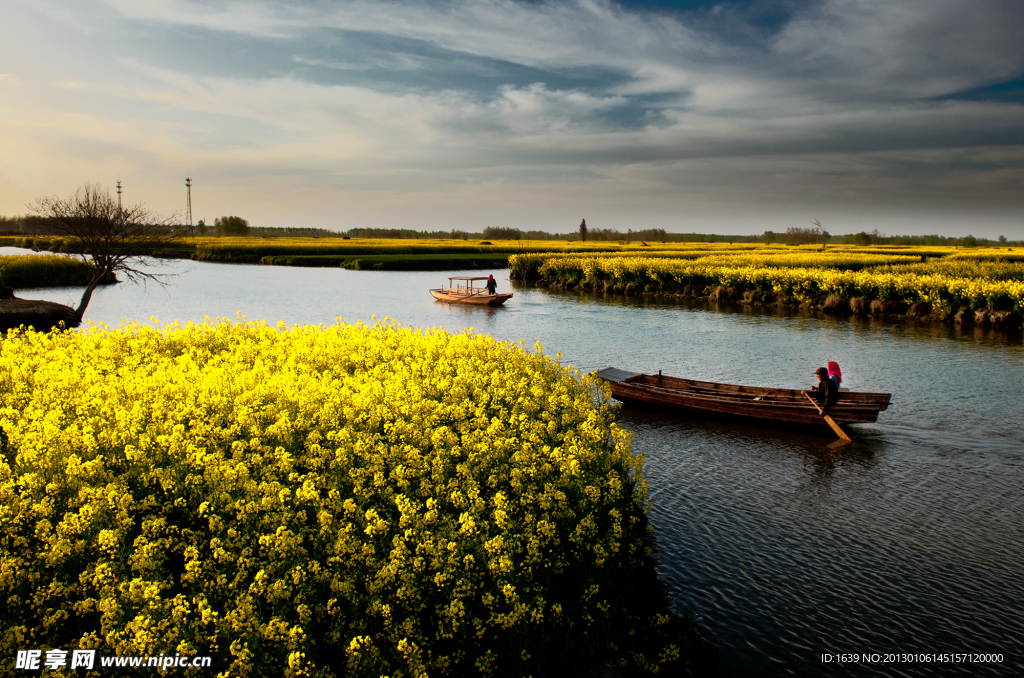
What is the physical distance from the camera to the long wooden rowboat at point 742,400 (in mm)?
20047

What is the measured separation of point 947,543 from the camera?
13.1 m

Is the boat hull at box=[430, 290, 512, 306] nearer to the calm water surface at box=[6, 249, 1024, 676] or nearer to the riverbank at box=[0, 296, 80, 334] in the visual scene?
the calm water surface at box=[6, 249, 1024, 676]

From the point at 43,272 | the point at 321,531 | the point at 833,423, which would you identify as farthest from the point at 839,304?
the point at 43,272

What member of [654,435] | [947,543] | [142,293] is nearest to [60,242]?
[142,293]

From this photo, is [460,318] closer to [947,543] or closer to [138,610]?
[947,543]

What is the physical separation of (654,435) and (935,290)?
37205mm

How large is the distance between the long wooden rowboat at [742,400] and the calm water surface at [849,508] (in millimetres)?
560

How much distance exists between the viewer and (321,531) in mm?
7164

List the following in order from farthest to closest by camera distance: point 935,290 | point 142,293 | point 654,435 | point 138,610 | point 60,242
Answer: point 60,242 → point 142,293 → point 935,290 → point 654,435 → point 138,610

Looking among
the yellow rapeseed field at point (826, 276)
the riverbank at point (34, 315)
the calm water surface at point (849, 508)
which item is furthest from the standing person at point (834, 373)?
the riverbank at point (34, 315)

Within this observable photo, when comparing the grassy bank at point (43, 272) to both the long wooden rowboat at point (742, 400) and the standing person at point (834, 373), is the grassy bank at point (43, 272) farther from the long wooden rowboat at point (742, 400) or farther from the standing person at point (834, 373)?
the standing person at point (834, 373)

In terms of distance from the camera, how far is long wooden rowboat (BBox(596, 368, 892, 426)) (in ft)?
65.8

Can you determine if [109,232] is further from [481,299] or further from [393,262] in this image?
[393,262]

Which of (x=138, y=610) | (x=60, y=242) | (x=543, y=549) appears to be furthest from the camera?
(x=60, y=242)
